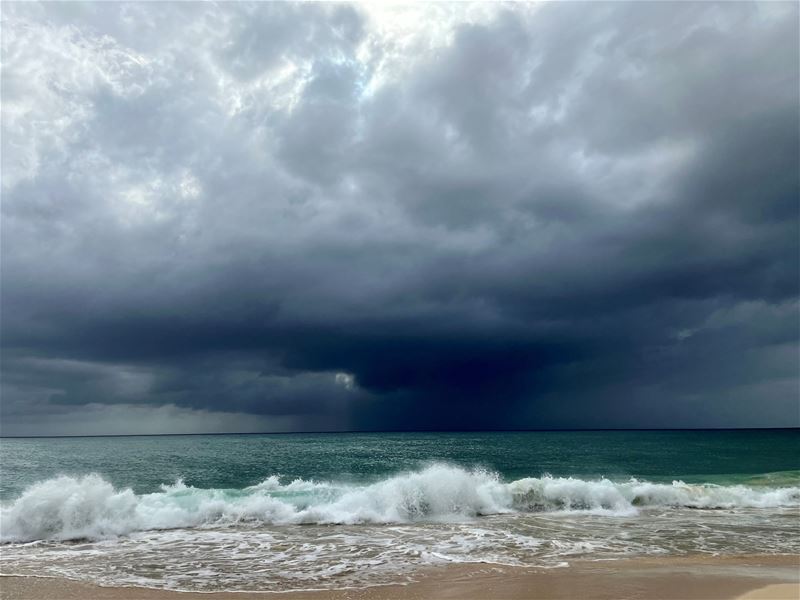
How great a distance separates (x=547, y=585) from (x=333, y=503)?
1143 cm

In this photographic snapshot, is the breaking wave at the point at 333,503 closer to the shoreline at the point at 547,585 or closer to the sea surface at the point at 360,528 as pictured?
the sea surface at the point at 360,528

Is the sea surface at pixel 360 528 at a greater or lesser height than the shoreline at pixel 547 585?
lesser

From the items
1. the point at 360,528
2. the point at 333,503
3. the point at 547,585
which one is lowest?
the point at 360,528

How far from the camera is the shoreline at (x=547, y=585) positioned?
9.46m

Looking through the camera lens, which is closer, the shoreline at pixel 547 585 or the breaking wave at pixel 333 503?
the shoreline at pixel 547 585

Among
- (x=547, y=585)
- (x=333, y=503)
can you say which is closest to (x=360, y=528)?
(x=333, y=503)

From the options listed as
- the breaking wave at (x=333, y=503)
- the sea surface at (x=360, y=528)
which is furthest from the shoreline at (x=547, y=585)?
the breaking wave at (x=333, y=503)

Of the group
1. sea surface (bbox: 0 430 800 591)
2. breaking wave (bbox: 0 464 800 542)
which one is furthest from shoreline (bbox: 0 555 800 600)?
breaking wave (bbox: 0 464 800 542)

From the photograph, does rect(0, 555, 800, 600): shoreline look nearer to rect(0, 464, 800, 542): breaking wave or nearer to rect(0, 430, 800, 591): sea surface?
rect(0, 430, 800, 591): sea surface

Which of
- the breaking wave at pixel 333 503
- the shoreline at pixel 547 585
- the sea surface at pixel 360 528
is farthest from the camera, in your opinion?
the breaking wave at pixel 333 503

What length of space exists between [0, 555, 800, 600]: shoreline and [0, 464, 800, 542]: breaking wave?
18.9 ft

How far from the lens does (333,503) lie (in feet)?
65.3

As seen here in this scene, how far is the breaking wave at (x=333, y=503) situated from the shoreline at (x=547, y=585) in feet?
18.9

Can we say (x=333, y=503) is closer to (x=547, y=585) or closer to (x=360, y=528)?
(x=360, y=528)
